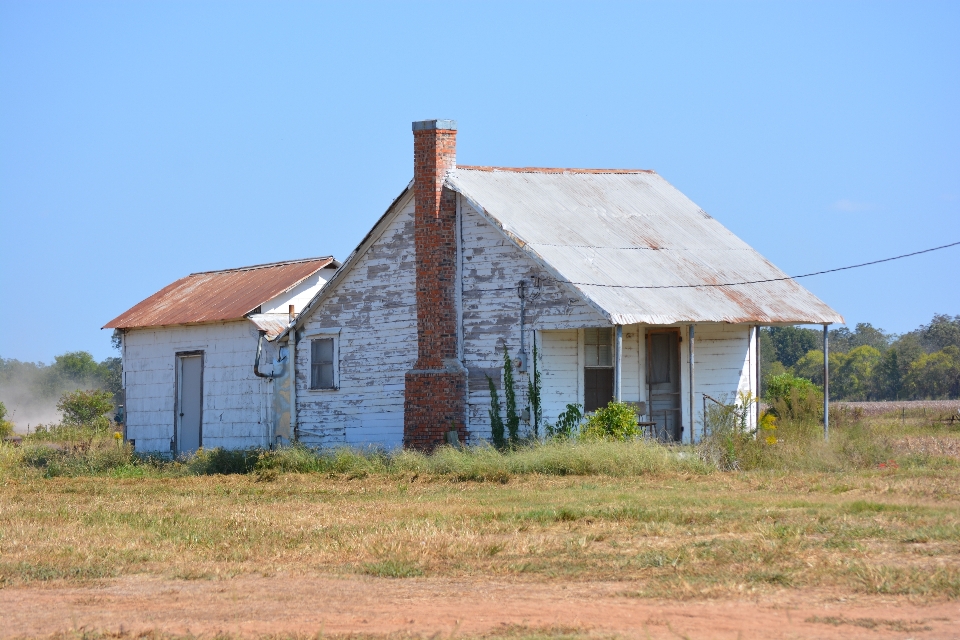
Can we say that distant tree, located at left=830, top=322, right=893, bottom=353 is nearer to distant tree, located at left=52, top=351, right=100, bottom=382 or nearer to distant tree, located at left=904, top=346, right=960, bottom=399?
distant tree, located at left=904, top=346, right=960, bottom=399

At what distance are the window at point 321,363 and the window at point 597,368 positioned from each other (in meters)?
5.22

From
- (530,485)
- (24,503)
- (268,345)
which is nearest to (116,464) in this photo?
(268,345)

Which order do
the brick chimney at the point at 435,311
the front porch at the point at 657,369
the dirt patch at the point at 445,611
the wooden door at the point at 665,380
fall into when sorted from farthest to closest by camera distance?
the wooden door at the point at 665,380, the brick chimney at the point at 435,311, the front porch at the point at 657,369, the dirt patch at the point at 445,611

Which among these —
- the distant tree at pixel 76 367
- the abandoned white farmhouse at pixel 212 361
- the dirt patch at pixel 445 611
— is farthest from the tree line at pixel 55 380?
the dirt patch at pixel 445 611

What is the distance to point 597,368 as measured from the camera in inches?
816

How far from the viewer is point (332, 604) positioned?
28.1 ft

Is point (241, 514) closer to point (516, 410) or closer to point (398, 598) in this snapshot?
point (398, 598)

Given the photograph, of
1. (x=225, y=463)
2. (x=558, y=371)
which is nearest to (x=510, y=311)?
(x=558, y=371)

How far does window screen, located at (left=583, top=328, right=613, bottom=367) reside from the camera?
67.7ft

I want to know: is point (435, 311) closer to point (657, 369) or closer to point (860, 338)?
point (657, 369)

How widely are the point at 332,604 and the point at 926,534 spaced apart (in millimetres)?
5277

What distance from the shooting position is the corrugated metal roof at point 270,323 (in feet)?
78.2

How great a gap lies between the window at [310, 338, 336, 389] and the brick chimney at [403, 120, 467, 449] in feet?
8.22

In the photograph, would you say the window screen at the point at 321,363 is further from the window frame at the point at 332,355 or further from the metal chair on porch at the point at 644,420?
the metal chair on porch at the point at 644,420
